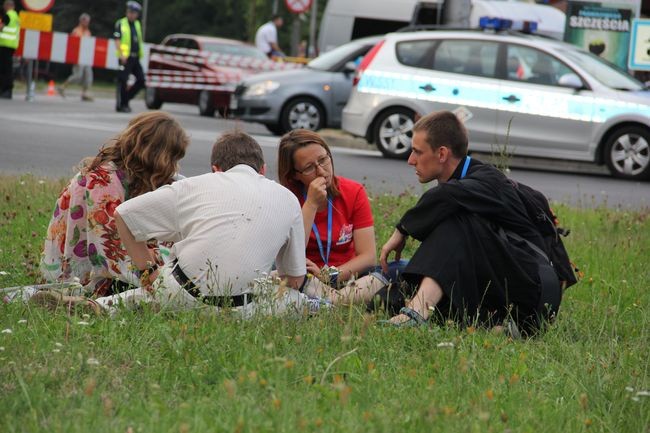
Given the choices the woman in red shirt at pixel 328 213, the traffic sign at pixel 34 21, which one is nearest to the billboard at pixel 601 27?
the traffic sign at pixel 34 21

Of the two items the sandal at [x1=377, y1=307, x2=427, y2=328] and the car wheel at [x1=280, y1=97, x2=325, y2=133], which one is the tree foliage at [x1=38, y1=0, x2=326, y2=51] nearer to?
the car wheel at [x1=280, y1=97, x2=325, y2=133]

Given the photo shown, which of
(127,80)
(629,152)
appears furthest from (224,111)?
(127,80)

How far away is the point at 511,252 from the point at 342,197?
3.62 feet

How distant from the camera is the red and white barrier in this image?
2594 cm

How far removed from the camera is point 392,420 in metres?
3.79

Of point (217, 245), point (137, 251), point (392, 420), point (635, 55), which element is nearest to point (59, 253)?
point (137, 251)

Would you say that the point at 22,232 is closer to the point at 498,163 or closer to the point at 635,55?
the point at 498,163

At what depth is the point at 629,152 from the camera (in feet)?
50.0

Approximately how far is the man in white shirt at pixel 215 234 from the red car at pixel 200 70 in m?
18.7

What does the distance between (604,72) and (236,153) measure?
10.9 metres

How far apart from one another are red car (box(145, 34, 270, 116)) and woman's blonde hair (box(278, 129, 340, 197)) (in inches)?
701

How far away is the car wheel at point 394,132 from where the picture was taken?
52.2ft

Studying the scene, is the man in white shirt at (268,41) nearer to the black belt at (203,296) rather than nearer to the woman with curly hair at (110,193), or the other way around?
the woman with curly hair at (110,193)

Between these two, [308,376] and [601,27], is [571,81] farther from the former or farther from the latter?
[308,376]
